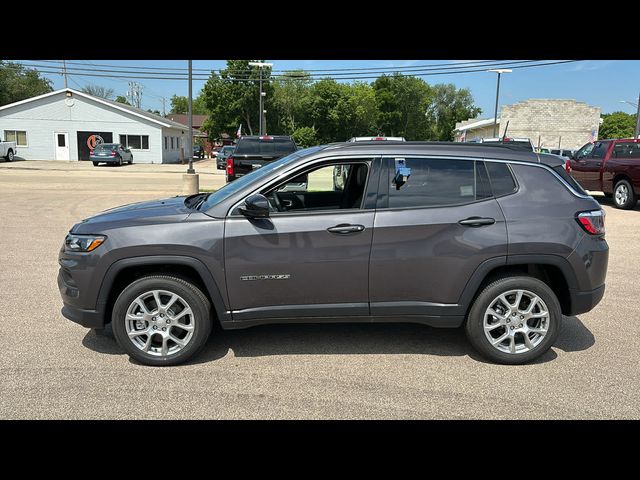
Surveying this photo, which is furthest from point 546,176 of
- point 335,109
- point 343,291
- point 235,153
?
point 335,109

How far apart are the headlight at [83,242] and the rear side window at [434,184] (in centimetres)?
241

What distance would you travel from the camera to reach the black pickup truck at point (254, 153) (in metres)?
13.3

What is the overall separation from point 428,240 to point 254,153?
10.3m

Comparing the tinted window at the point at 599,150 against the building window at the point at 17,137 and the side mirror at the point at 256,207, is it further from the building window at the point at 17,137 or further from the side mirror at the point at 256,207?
the building window at the point at 17,137

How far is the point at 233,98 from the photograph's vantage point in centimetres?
6191

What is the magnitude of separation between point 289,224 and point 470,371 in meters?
1.94

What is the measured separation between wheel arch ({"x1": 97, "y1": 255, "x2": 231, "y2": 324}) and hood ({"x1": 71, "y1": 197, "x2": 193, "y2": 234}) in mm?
314

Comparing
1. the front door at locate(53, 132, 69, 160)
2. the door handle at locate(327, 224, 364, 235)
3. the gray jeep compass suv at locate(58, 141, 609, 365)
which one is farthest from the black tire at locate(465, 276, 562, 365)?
the front door at locate(53, 132, 69, 160)

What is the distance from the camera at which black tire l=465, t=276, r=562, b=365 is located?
13.6 feet

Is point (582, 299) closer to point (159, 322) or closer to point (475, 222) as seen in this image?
point (475, 222)
